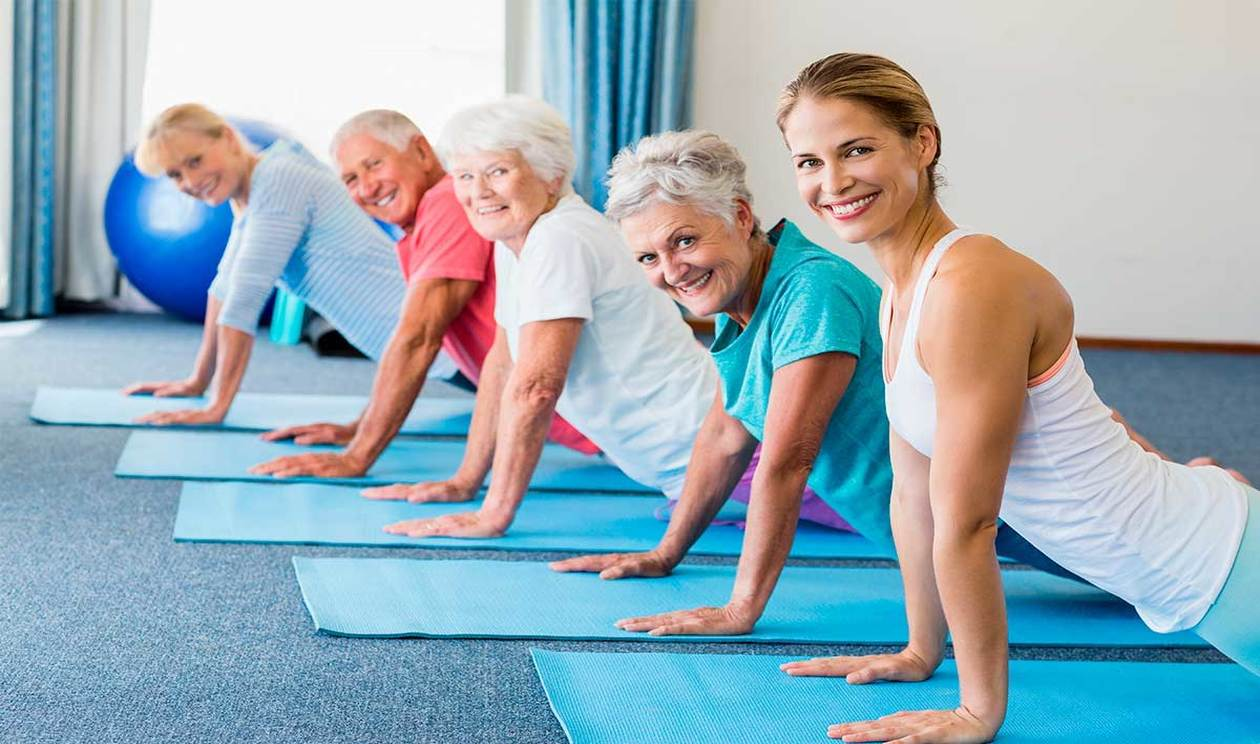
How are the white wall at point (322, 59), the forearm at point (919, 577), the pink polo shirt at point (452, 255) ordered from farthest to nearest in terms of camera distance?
the white wall at point (322, 59) < the pink polo shirt at point (452, 255) < the forearm at point (919, 577)

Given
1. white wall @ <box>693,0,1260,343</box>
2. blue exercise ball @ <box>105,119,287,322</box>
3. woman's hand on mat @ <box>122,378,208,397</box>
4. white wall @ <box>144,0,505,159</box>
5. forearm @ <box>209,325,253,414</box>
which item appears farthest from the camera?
white wall @ <box>693,0,1260,343</box>

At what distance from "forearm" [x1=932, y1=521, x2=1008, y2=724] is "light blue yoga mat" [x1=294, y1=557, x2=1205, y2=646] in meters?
0.52

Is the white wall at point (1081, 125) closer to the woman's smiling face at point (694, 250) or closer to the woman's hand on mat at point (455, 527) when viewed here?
the woman's hand on mat at point (455, 527)

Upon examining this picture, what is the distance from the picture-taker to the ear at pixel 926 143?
1685 millimetres

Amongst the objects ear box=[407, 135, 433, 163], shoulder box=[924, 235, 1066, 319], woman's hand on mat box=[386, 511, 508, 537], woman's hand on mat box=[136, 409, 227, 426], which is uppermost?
shoulder box=[924, 235, 1066, 319]

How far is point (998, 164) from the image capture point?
22.1 feet

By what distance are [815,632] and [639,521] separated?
0.85m

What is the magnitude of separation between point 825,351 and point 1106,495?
518 millimetres

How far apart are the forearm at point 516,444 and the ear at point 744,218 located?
65cm

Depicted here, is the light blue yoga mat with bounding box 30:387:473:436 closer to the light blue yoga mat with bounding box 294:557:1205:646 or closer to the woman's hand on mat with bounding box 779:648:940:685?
the light blue yoga mat with bounding box 294:557:1205:646

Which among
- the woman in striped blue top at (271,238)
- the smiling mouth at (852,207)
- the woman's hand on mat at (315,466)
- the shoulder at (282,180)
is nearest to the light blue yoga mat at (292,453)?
the woman's hand on mat at (315,466)

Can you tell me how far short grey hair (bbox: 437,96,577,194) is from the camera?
273cm

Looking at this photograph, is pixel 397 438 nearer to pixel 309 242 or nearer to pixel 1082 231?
pixel 309 242

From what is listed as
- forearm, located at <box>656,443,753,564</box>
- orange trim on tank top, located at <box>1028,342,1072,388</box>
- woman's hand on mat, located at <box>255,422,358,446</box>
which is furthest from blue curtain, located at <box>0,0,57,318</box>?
orange trim on tank top, located at <box>1028,342,1072,388</box>
